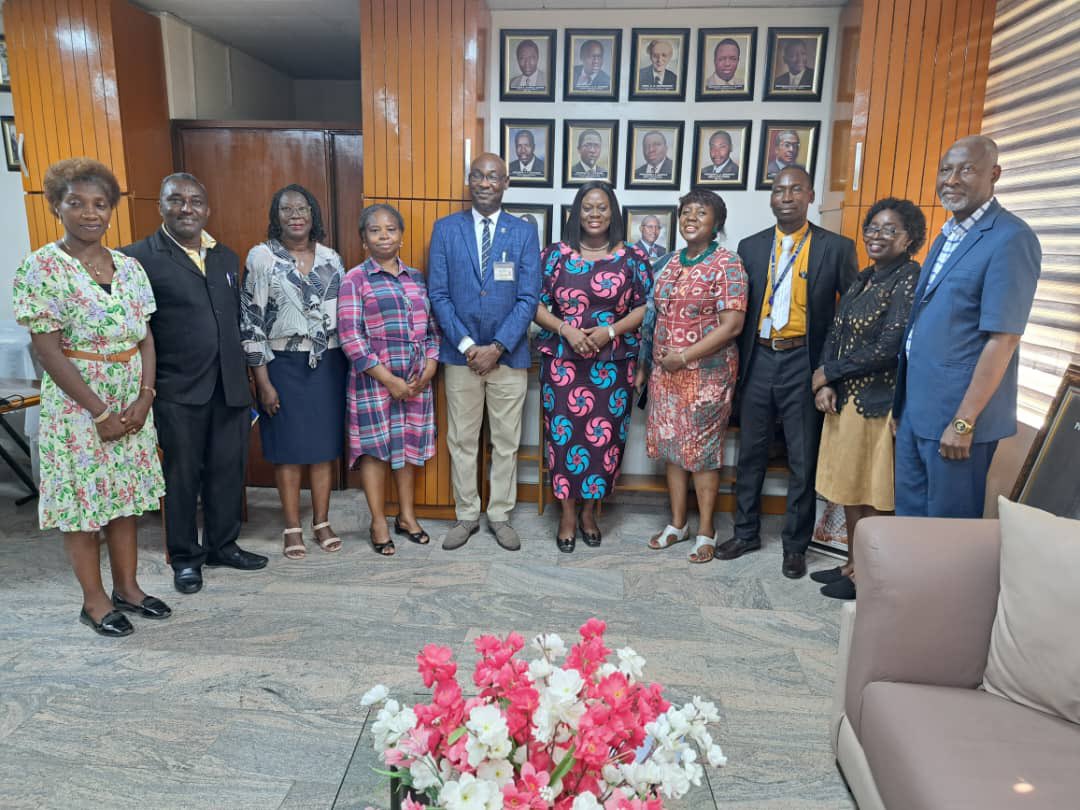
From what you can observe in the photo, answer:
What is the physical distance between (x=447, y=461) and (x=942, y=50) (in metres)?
3.08

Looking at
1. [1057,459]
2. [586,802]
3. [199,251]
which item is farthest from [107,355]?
[1057,459]

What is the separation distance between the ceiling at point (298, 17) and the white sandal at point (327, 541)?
102 inches

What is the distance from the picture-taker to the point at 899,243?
9.32 feet

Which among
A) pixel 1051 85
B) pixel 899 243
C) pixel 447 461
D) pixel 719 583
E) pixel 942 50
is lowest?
pixel 719 583

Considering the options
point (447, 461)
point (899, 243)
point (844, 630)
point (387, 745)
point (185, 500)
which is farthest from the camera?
point (447, 461)

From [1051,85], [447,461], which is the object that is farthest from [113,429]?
[1051,85]

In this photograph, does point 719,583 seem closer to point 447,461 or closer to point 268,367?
point 447,461

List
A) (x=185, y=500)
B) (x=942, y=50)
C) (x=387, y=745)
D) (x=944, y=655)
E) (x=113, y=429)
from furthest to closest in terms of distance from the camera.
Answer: (x=942, y=50) < (x=185, y=500) < (x=113, y=429) < (x=944, y=655) < (x=387, y=745)

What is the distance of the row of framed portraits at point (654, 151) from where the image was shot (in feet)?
13.2

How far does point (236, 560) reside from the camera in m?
3.36

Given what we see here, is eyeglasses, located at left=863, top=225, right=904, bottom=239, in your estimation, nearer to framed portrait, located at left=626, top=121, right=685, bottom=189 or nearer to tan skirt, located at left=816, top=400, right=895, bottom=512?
tan skirt, located at left=816, top=400, right=895, bottom=512

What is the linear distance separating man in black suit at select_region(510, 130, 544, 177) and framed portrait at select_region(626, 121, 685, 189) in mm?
514

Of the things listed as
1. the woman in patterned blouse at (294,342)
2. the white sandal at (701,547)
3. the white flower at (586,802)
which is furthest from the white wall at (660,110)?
the white flower at (586,802)

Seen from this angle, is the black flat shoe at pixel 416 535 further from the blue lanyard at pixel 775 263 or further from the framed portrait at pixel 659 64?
the framed portrait at pixel 659 64
